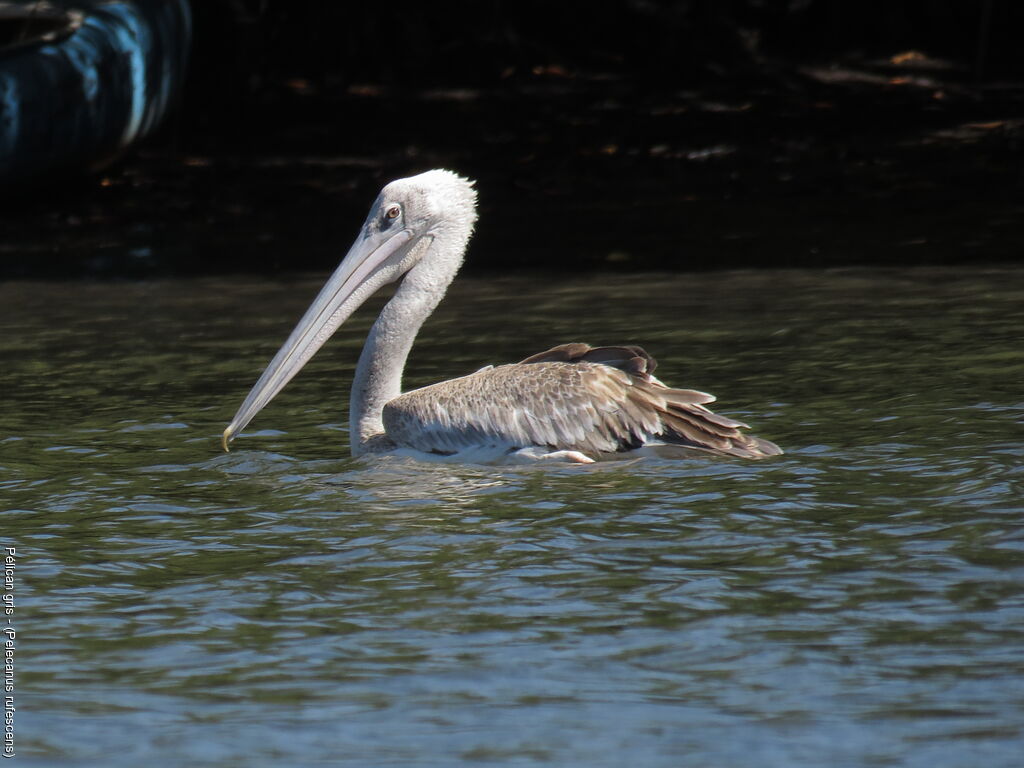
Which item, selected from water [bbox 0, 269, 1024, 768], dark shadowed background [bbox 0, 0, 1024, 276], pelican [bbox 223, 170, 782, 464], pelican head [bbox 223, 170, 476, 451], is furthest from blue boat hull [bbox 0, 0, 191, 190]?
pelican [bbox 223, 170, 782, 464]

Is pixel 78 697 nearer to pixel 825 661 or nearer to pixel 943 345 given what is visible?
pixel 825 661

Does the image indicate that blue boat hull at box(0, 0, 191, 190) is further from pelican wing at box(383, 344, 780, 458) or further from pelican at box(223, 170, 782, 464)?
pelican wing at box(383, 344, 780, 458)

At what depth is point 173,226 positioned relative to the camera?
12555mm

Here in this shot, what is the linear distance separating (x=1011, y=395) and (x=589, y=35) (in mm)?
12171

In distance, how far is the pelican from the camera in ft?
20.0

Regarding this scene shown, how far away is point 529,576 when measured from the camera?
487 cm

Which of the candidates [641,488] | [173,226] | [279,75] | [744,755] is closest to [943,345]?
[641,488]

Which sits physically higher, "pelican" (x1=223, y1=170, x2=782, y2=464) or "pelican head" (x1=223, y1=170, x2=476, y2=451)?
"pelican head" (x1=223, y1=170, x2=476, y2=451)

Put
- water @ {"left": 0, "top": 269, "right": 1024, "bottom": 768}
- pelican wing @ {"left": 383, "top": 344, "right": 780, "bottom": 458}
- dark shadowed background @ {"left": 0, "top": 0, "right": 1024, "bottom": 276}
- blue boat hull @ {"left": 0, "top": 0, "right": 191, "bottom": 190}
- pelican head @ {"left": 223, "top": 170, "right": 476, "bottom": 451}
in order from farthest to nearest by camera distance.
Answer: blue boat hull @ {"left": 0, "top": 0, "right": 191, "bottom": 190}
dark shadowed background @ {"left": 0, "top": 0, "right": 1024, "bottom": 276}
pelican head @ {"left": 223, "top": 170, "right": 476, "bottom": 451}
pelican wing @ {"left": 383, "top": 344, "right": 780, "bottom": 458}
water @ {"left": 0, "top": 269, "right": 1024, "bottom": 768}

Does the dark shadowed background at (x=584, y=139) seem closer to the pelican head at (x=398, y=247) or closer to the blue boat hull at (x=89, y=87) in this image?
the blue boat hull at (x=89, y=87)

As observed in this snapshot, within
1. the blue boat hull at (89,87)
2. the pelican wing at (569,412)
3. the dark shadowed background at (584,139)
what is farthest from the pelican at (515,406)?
the blue boat hull at (89,87)

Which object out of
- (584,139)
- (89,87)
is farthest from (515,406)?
(584,139)

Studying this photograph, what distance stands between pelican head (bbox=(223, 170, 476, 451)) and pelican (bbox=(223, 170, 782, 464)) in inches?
0.4

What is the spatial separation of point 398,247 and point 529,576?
2240 mm
